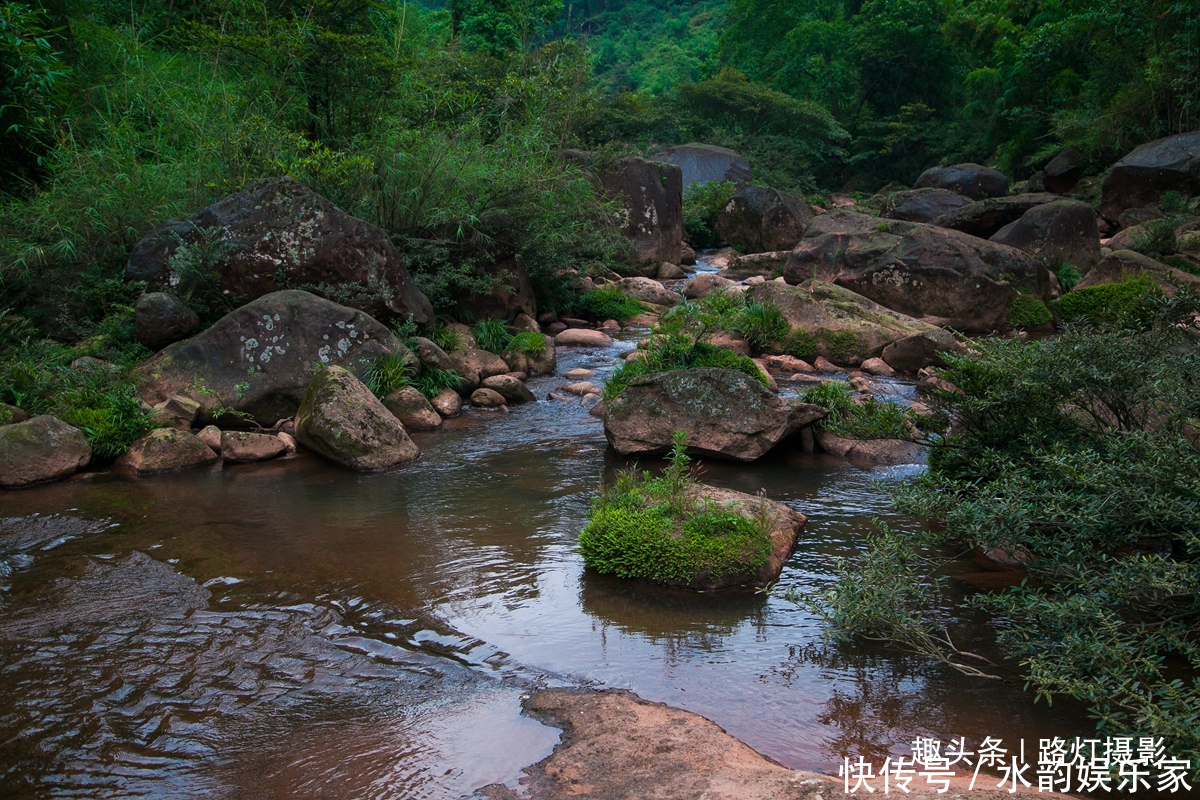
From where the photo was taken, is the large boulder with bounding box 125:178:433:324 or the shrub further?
the large boulder with bounding box 125:178:433:324

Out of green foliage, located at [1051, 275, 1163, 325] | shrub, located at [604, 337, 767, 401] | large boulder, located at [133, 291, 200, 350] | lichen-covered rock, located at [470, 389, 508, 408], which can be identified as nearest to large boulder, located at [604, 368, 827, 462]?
shrub, located at [604, 337, 767, 401]

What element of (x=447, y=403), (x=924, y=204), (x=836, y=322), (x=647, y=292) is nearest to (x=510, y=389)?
(x=447, y=403)

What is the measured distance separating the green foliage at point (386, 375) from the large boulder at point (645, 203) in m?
9.85

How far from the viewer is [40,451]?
24.1 feet

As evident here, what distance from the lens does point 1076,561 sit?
3955mm

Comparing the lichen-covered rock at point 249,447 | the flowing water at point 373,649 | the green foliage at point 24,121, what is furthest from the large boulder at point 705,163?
the flowing water at point 373,649

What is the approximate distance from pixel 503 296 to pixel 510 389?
113 inches

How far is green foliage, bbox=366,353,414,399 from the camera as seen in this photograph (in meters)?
9.36

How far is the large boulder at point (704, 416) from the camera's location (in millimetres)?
7652

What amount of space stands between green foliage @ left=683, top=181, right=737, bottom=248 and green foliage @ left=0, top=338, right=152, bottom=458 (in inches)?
671

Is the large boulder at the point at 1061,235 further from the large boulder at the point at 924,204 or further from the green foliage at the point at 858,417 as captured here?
the green foliage at the point at 858,417

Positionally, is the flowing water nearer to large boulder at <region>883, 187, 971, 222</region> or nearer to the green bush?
the green bush

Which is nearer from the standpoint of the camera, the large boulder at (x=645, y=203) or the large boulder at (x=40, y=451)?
the large boulder at (x=40, y=451)

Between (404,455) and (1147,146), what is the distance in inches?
842
